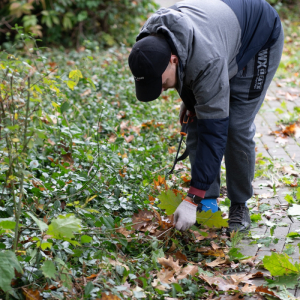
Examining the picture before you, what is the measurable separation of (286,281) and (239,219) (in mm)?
673

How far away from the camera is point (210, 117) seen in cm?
222

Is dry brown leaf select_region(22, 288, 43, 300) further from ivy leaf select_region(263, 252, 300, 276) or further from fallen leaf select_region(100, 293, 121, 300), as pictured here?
ivy leaf select_region(263, 252, 300, 276)

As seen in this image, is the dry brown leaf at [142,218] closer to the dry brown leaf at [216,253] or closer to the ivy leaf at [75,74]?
the dry brown leaf at [216,253]

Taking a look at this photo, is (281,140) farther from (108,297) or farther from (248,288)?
(108,297)

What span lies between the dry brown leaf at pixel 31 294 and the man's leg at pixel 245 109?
1.38m

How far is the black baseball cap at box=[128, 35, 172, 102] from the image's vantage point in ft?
6.67

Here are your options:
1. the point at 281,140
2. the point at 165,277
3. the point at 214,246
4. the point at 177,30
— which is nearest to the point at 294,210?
the point at 214,246

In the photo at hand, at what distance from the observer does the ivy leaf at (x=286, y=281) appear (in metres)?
2.13

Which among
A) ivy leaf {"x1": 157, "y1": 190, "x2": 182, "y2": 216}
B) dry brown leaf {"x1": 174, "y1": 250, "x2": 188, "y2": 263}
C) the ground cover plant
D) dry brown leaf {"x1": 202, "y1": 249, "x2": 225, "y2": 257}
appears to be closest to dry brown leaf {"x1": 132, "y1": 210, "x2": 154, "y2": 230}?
the ground cover plant

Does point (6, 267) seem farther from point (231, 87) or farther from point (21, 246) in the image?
point (231, 87)

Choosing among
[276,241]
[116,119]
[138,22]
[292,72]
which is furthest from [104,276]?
[138,22]

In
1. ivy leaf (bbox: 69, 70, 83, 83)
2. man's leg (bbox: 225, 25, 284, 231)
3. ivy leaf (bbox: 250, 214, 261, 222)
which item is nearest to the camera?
ivy leaf (bbox: 69, 70, 83, 83)

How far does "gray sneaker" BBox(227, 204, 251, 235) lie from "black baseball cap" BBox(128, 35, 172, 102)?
3.76ft

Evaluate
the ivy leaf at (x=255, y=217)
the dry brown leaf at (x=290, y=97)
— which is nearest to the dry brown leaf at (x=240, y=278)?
the ivy leaf at (x=255, y=217)
